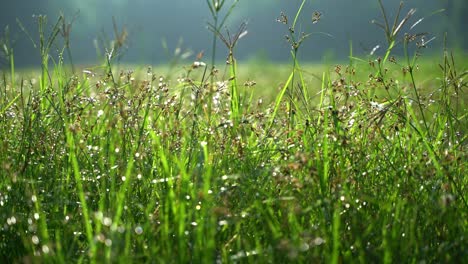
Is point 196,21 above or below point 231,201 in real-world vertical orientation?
below

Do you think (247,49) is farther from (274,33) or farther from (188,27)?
(188,27)

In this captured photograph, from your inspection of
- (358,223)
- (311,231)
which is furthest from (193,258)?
(358,223)

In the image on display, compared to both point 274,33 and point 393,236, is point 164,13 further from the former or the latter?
point 393,236

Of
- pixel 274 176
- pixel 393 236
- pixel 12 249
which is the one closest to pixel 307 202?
pixel 274 176

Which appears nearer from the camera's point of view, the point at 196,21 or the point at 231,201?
the point at 231,201

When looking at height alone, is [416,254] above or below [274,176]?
below

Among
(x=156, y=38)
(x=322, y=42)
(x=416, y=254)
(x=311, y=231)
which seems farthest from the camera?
(x=156, y=38)

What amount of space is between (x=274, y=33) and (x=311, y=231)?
148 feet

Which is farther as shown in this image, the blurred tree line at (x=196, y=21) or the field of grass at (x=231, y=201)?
the blurred tree line at (x=196, y=21)

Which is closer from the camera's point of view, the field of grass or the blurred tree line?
the field of grass

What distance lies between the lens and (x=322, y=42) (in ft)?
147

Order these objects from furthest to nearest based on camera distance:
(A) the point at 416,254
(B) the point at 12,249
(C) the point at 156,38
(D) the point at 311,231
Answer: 1. (C) the point at 156,38
2. (B) the point at 12,249
3. (D) the point at 311,231
4. (A) the point at 416,254

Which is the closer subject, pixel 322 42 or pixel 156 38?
pixel 322 42

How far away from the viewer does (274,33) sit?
46281 millimetres
